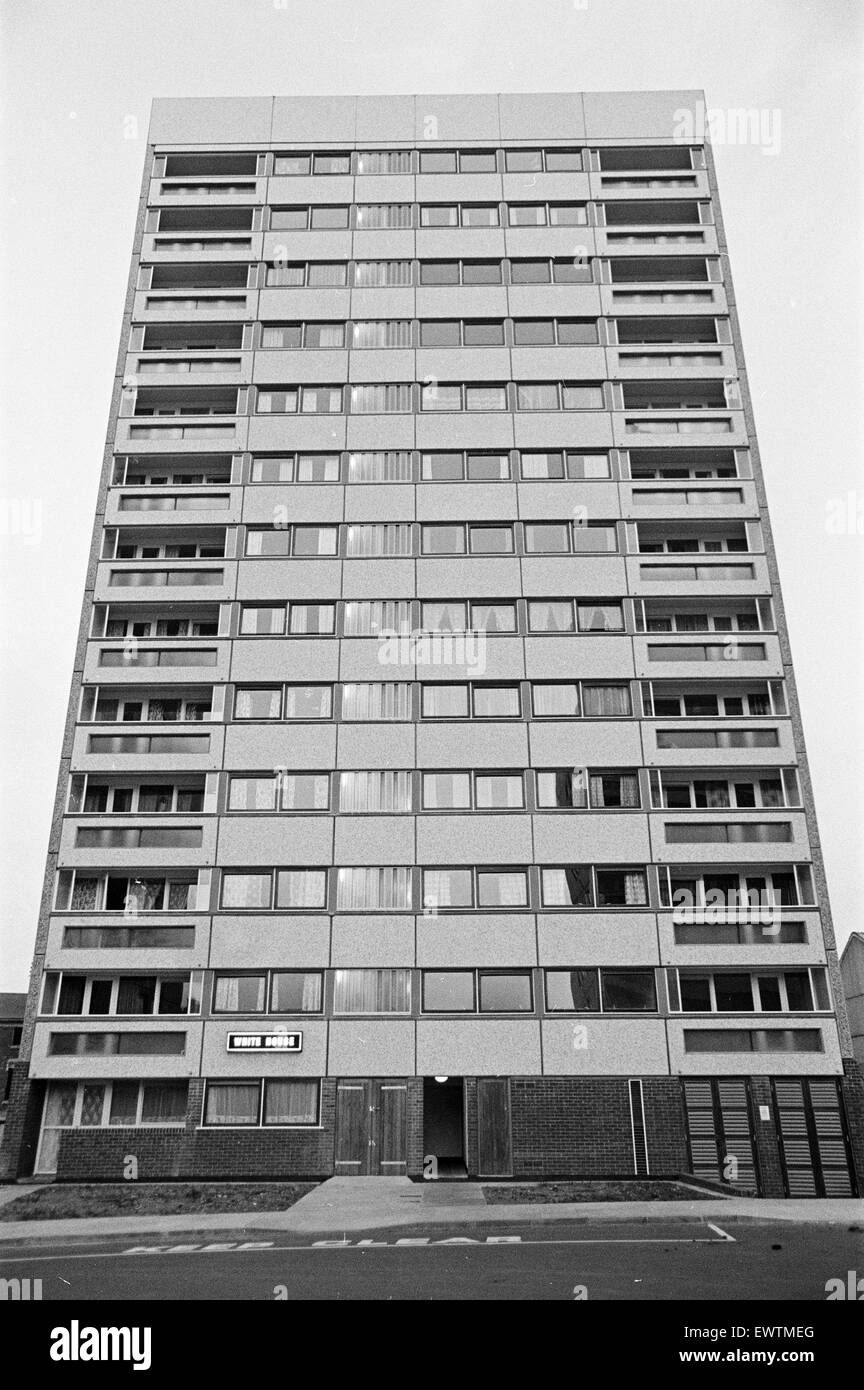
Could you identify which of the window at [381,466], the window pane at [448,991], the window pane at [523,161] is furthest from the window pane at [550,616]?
the window pane at [523,161]

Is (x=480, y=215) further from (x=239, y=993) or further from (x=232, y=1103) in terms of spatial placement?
(x=232, y=1103)

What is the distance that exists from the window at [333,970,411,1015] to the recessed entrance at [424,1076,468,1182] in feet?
8.61

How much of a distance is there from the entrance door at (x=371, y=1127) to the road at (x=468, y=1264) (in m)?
10.6

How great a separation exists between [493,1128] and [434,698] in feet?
48.4

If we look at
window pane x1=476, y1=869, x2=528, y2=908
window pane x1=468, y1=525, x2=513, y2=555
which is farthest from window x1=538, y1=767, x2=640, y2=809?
window pane x1=468, y1=525, x2=513, y2=555

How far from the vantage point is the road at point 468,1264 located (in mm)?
12961

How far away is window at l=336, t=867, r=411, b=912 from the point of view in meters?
31.8

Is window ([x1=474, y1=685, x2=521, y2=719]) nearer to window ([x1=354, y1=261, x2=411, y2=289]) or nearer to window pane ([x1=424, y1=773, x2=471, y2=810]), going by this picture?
window pane ([x1=424, y1=773, x2=471, y2=810])

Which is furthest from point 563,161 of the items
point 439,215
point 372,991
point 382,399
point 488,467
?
point 372,991

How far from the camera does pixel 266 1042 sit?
1193 inches

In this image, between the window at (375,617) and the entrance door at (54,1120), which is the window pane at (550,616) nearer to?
the window at (375,617)

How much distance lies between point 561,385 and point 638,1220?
31.6 meters
